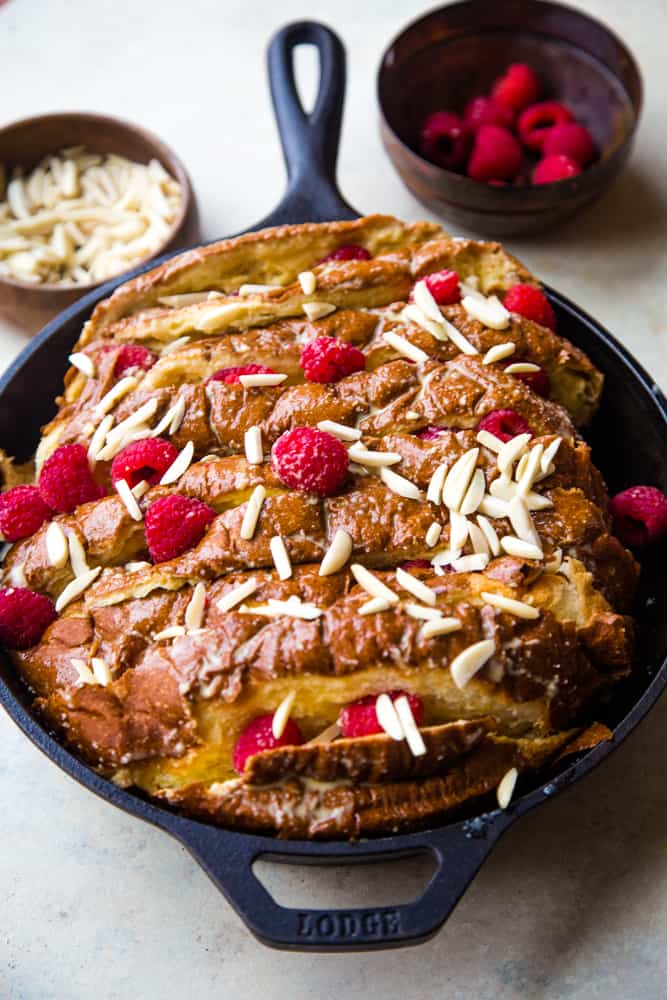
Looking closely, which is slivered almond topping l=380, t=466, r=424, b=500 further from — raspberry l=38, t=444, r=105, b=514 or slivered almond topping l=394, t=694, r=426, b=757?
raspberry l=38, t=444, r=105, b=514

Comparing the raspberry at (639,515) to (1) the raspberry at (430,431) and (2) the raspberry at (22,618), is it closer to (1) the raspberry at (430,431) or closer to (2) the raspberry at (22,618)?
(1) the raspberry at (430,431)

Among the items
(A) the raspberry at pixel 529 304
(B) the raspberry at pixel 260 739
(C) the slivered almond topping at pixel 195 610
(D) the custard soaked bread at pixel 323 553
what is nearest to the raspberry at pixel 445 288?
(D) the custard soaked bread at pixel 323 553

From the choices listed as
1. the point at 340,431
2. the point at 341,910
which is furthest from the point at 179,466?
the point at 341,910

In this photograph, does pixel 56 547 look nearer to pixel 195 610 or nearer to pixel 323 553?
pixel 195 610

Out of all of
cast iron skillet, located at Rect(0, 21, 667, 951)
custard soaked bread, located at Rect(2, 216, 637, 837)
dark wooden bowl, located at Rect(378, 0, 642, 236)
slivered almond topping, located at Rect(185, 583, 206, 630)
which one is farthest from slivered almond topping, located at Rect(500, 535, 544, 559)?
dark wooden bowl, located at Rect(378, 0, 642, 236)

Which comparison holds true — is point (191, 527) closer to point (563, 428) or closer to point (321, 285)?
point (321, 285)

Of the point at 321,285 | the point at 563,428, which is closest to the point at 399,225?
the point at 321,285
